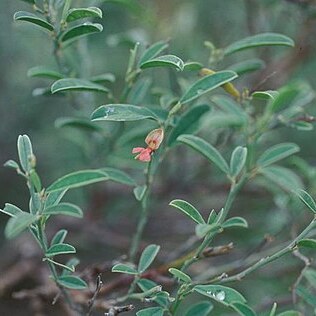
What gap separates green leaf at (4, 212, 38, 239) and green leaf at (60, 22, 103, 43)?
0.91 ft

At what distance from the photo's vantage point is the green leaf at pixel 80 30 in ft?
2.90

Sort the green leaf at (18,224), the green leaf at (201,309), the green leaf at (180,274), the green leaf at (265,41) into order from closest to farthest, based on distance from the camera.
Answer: the green leaf at (18,224)
the green leaf at (180,274)
the green leaf at (201,309)
the green leaf at (265,41)

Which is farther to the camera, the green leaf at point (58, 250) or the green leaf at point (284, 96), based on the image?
the green leaf at point (284, 96)

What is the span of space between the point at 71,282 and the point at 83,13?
13.6 inches

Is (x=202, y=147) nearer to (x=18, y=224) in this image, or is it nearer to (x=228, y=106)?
(x=228, y=106)

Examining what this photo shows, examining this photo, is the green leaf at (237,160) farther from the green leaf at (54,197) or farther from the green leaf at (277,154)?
the green leaf at (54,197)

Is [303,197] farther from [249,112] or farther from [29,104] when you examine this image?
[29,104]

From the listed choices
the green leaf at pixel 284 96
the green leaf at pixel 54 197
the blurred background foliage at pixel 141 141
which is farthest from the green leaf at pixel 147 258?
the blurred background foliage at pixel 141 141

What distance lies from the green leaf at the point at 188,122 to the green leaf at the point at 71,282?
261 millimetres

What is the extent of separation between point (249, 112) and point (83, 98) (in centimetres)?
34

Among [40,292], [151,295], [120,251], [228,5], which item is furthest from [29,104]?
[151,295]

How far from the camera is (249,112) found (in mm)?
1100

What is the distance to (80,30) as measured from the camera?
0.92 meters

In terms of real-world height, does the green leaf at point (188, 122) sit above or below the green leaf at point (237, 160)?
above
